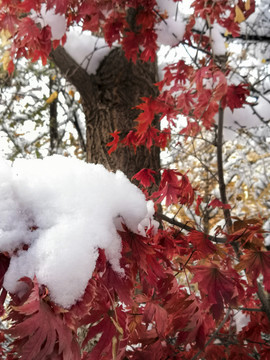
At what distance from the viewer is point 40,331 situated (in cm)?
49

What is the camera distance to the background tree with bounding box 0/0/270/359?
66 centimetres

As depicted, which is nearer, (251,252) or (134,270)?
(134,270)

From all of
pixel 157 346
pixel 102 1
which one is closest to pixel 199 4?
pixel 102 1

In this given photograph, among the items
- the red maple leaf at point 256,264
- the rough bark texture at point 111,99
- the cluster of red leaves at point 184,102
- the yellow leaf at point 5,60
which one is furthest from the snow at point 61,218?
the yellow leaf at point 5,60

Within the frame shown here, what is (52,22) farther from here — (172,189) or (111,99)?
(172,189)

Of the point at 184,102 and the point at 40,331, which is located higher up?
the point at 184,102

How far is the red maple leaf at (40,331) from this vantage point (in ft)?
1.58

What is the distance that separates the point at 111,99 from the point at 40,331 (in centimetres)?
180

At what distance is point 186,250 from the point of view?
3.80 feet

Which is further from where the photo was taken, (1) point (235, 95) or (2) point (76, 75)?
(2) point (76, 75)

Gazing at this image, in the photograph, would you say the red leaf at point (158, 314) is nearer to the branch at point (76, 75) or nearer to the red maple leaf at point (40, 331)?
the red maple leaf at point (40, 331)

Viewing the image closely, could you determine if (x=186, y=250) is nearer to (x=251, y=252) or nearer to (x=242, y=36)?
(x=251, y=252)

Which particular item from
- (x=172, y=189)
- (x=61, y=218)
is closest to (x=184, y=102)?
(x=172, y=189)

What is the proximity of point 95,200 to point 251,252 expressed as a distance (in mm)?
646
